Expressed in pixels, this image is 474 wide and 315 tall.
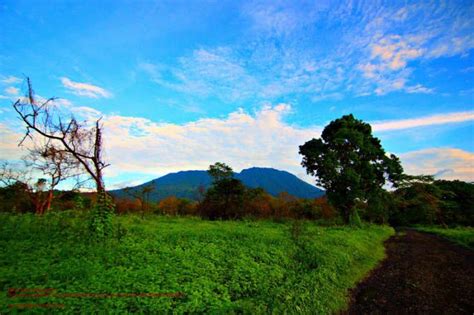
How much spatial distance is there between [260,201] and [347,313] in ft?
148

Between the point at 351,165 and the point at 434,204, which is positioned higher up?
the point at 351,165

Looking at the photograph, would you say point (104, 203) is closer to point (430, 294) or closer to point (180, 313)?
point (180, 313)

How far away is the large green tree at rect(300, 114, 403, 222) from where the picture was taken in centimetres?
2705

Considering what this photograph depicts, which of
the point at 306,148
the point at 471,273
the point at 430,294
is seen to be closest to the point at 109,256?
the point at 430,294

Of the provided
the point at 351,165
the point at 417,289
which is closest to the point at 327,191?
the point at 351,165

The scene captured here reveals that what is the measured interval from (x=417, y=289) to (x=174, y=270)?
313 inches

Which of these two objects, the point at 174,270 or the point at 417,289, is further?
the point at 417,289

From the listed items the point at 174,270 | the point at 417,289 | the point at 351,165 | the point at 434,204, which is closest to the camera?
the point at 174,270

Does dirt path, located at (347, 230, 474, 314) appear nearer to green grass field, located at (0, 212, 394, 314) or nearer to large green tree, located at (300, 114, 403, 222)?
green grass field, located at (0, 212, 394, 314)

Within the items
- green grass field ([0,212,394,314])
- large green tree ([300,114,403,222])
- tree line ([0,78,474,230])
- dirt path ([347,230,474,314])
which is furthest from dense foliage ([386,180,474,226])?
green grass field ([0,212,394,314])

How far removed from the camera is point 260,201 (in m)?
51.5

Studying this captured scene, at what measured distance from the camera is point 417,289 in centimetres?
845

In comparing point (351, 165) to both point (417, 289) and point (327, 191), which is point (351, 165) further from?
point (417, 289)

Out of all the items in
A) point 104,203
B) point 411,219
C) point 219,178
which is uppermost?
point 219,178
